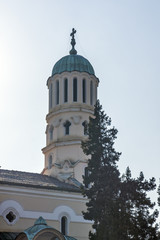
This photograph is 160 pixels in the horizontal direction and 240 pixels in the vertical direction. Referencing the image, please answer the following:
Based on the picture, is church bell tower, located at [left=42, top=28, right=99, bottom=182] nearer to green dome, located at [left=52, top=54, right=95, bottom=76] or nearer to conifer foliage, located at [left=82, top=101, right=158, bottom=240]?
green dome, located at [left=52, top=54, right=95, bottom=76]

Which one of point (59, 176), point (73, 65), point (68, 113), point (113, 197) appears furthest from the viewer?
point (73, 65)

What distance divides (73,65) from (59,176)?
10673 mm

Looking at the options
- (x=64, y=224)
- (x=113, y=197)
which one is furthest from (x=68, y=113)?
(x=113, y=197)

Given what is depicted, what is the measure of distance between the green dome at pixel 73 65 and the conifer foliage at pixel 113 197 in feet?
45.4

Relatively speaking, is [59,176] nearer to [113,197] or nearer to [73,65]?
[73,65]

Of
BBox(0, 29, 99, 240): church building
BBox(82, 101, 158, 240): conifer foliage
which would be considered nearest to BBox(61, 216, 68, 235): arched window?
BBox(0, 29, 99, 240): church building

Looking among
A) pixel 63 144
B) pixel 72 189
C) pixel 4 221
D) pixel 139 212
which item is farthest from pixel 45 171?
pixel 139 212

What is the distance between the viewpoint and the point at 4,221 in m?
31.0

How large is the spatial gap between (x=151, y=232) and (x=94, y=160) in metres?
5.61

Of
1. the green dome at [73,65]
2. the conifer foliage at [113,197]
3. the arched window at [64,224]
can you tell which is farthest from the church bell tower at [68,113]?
the conifer foliage at [113,197]

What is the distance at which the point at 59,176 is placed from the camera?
37812mm

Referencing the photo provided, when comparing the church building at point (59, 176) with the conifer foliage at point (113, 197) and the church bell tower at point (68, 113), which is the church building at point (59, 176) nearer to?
the church bell tower at point (68, 113)

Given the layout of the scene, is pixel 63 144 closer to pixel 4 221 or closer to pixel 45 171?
pixel 45 171

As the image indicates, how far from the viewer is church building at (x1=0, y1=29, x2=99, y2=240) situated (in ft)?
103
